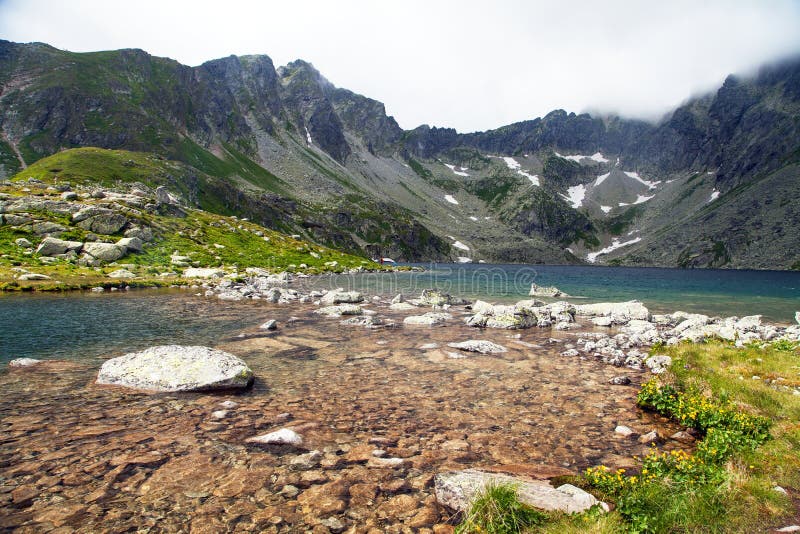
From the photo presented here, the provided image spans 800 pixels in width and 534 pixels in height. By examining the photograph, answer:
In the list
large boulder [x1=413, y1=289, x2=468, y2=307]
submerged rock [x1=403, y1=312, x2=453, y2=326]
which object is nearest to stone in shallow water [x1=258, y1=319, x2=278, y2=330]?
submerged rock [x1=403, y1=312, x2=453, y2=326]

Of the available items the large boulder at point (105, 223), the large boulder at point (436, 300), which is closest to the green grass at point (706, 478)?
the large boulder at point (436, 300)

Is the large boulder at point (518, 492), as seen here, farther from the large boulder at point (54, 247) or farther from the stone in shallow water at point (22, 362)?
the large boulder at point (54, 247)

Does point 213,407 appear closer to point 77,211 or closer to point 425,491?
point 425,491

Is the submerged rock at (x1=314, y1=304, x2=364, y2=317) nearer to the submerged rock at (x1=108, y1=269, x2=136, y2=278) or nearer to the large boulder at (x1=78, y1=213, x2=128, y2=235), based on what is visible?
the submerged rock at (x1=108, y1=269, x2=136, y2=278)

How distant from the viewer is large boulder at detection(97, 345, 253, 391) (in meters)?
10.9

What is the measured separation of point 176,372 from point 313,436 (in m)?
5.73

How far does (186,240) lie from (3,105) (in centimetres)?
17277

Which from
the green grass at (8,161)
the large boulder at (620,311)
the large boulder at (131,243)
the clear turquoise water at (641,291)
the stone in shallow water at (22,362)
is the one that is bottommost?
the clear turquoise water at (641,291)

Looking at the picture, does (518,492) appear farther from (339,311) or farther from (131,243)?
(131,243)

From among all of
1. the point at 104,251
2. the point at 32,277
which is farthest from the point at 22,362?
the point at 104,251

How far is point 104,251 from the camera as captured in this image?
47.5 m

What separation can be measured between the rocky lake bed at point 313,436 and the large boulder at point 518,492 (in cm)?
6

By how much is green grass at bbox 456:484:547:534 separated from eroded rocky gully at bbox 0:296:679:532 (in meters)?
0.76

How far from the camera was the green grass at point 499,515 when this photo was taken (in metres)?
4.95
